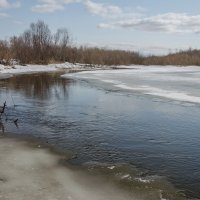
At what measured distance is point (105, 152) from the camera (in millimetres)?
8414

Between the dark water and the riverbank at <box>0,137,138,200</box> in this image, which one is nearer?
the riverbank at <box>0,137,138,200</box>

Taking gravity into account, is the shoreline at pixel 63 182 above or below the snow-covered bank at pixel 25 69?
below

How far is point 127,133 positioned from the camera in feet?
33.8

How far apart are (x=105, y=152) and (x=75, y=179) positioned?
196 centimetres

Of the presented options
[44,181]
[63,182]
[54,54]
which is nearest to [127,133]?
[63,182]

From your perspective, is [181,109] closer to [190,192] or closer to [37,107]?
[37,107]

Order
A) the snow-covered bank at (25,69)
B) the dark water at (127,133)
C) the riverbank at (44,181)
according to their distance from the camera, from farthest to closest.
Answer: the snow-covered bank at (25,69), the dark water at (127,133), the riverbank at (44,181)

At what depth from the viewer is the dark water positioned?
7.12 meters

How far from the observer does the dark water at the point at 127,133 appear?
7.12m

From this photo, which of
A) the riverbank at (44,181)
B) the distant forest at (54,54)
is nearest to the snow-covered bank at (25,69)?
the distant forest at (54,54)

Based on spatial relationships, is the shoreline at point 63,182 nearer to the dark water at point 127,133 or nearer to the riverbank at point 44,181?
the riverbank at point 44,181

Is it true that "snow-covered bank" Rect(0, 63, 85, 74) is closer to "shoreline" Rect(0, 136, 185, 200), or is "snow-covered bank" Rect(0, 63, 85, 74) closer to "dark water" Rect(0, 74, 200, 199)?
"dark water" Rect(0, 74, 200, 199)

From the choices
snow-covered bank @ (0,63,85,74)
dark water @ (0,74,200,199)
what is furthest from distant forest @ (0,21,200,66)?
dark water @ (0,74,200,199)

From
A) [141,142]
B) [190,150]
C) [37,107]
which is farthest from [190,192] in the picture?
[37,107]
